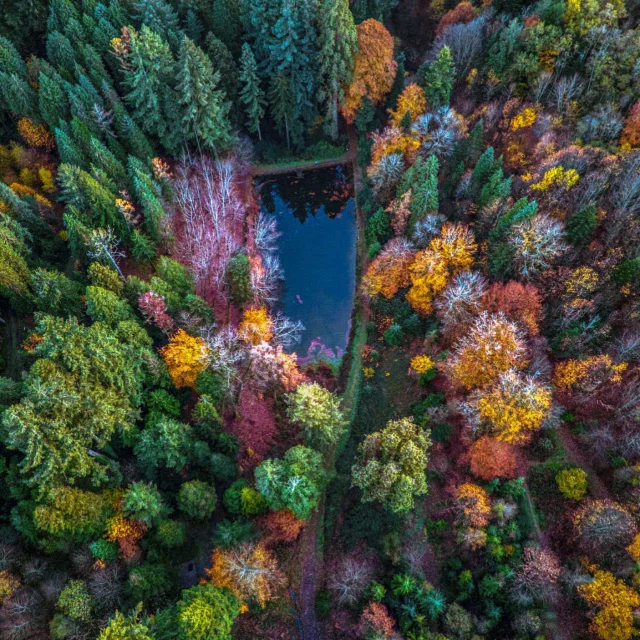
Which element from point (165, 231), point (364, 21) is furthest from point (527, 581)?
point (364, 21)

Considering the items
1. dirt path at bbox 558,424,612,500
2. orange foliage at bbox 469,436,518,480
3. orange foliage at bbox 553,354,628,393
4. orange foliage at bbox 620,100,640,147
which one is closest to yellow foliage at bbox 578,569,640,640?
dirt path at bbox 558,424,612,500

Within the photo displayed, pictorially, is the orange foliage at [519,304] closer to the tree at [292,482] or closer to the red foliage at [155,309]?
the tree at [292,482]

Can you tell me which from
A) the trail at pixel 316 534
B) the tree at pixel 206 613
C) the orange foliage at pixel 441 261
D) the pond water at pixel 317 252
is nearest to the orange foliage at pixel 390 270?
the orange foliage at pixel 441 261

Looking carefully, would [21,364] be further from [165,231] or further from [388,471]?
[388,471]

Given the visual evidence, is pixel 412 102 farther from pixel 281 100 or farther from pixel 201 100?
pixel 201 100

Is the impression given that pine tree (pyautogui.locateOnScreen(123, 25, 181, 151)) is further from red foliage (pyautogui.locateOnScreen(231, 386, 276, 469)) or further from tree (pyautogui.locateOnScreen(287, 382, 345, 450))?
tree (pyautogui.locateOnScreen(287, 382, 345, 450))
